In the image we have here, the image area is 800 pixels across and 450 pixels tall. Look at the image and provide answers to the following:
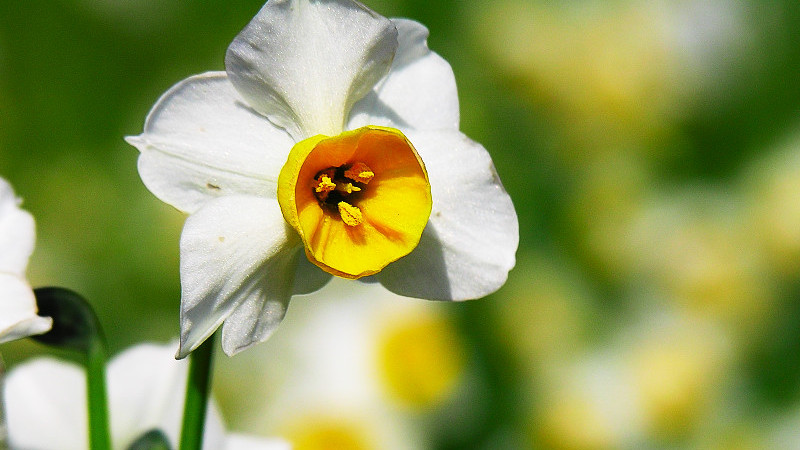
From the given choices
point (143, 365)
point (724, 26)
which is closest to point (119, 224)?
point (143, 365)

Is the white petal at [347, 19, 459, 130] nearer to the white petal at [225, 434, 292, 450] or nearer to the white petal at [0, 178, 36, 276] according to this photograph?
the white petal at [0, 178, 36, 276]

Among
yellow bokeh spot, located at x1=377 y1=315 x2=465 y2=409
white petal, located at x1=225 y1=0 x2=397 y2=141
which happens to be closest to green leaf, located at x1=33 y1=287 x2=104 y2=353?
white petal, located at x1=225 y1=0 x2=397 y2=141

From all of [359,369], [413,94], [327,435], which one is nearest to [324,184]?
[413,94]

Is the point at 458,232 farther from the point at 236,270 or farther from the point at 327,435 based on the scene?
the point at 327,435

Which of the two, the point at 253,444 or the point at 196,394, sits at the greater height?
the point at 196,394

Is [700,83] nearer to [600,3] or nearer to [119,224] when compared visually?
[600,3]

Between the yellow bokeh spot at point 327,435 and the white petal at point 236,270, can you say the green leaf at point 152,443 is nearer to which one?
the white petal at point 236,270
